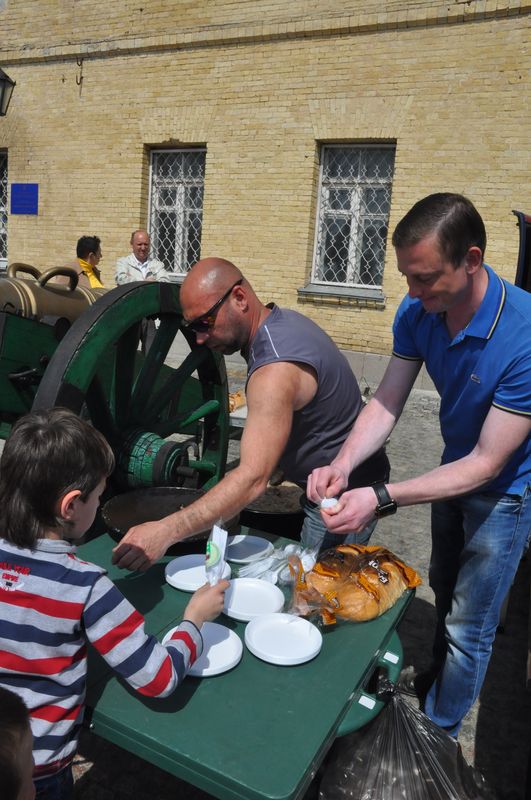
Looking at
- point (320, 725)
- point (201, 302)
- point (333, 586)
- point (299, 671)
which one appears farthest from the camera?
point (201, 302)

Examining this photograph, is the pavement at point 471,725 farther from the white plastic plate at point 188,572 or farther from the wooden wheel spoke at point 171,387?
the wooden wheel spoke at point 171,387

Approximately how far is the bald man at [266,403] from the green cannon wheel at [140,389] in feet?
0.93

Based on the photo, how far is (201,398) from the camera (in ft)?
10.00

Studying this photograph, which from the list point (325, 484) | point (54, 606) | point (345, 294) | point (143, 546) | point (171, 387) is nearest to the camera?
point (54, 606)

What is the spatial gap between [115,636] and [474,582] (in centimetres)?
115

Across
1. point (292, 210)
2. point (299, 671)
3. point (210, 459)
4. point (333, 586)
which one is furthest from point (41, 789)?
point (292, 210)

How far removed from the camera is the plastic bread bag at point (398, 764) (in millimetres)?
1471

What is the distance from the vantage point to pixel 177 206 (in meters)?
9.53

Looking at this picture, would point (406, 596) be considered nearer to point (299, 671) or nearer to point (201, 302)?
point (299, 671)

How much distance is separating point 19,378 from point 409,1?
24.5ft

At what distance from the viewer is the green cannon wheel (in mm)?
1919

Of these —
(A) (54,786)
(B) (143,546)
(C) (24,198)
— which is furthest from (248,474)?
(C) (24,198)

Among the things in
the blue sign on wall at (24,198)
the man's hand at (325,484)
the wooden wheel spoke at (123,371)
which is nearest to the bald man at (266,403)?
the man's hand at (325,484)

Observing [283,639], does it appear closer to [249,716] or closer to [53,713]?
[249,716]
